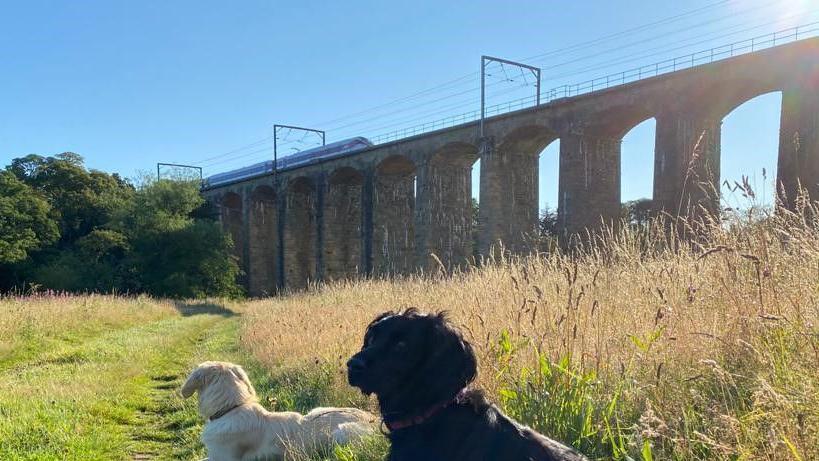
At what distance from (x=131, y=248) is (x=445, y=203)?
74.1ft

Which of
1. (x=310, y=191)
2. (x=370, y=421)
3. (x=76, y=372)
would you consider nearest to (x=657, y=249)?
(x=370, y=421)

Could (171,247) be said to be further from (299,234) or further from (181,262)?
(299,234)

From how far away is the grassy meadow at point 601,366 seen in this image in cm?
223

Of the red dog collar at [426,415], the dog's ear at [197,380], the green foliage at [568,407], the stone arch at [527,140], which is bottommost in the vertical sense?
the dog's ear at [197,380]

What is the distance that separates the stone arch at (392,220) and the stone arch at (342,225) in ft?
12.4

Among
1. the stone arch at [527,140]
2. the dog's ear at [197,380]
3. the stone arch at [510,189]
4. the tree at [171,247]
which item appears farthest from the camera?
the tree at [171,247]

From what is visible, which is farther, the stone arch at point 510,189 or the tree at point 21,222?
the tree at point 21,222

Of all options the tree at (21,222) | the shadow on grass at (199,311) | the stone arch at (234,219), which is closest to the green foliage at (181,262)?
the tree at (21,222)

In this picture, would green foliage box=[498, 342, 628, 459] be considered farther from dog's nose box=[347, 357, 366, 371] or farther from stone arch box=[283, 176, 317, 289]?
stone arch box=[283, 176, 317, 289]

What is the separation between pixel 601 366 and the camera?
122 inches

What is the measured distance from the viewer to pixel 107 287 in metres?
36.4

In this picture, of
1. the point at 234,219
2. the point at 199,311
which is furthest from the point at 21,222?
the point at 199,311

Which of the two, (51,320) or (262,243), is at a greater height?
(51,320)

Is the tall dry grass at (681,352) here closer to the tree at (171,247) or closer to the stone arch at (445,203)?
the stone arch at (445,203)
